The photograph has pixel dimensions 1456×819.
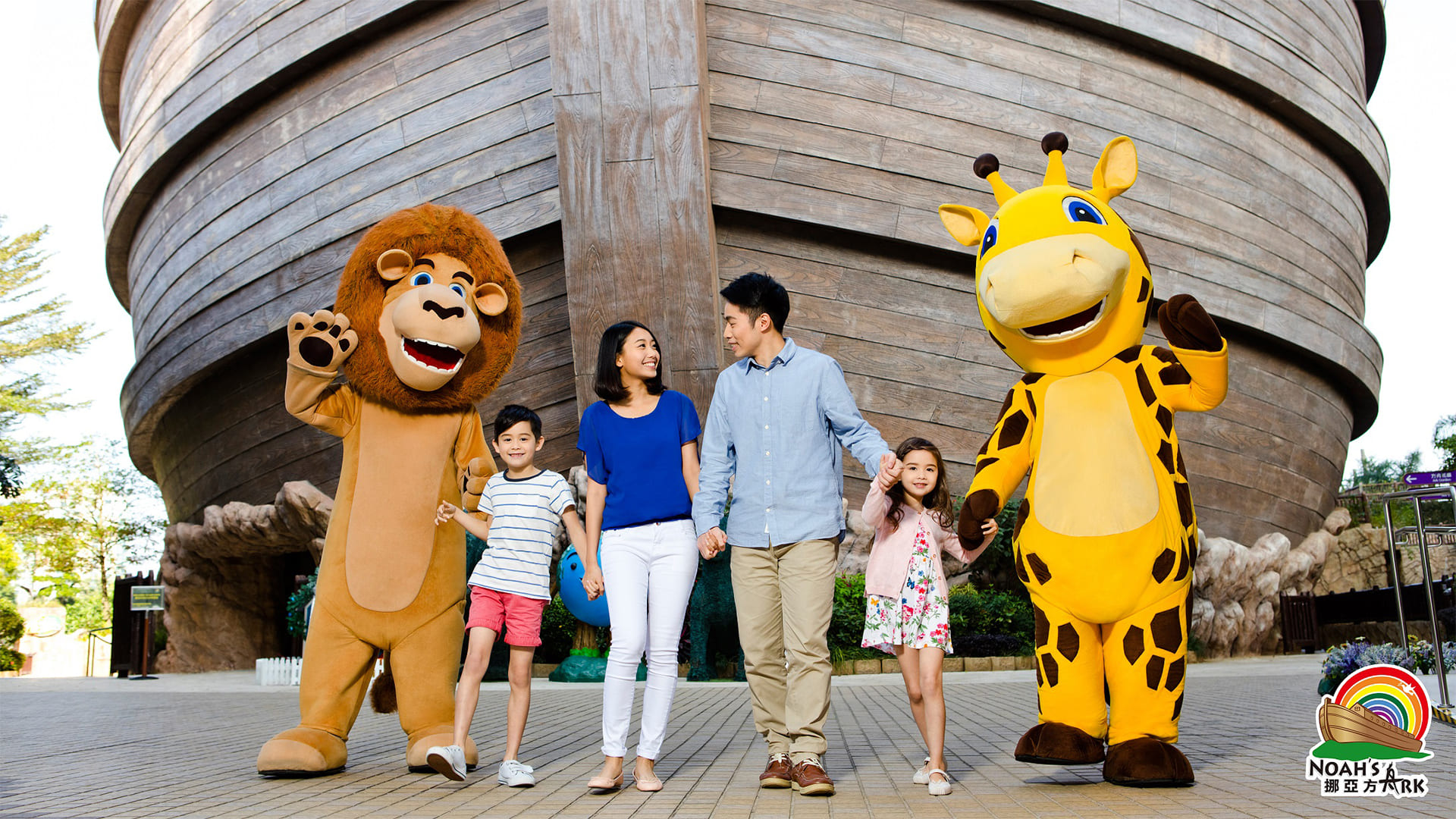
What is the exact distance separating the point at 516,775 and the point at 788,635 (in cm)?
111

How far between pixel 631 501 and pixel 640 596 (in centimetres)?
34

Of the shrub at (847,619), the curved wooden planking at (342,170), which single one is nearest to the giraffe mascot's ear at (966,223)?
the curved wooden planking at (342,170)

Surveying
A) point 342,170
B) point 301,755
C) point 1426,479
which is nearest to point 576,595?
point 342,170

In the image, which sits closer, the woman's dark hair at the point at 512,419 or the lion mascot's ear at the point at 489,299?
the woman's dark hair at the point at 512,419

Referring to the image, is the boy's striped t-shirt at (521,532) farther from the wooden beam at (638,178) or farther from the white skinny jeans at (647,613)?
the wooden beam at (638,178)

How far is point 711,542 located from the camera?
11.9ft

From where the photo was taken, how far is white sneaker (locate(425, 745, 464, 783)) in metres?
3.79

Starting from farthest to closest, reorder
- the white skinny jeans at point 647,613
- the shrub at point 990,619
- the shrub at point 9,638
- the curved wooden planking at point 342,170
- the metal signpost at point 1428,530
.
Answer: the shrub at point 9,638, the shrub at point 990,619, the curved wooden planking at point 342,170, the metal signpost at point 1428,530, the white skinny jeans at point 647,613

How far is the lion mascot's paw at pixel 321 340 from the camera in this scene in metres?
4.20

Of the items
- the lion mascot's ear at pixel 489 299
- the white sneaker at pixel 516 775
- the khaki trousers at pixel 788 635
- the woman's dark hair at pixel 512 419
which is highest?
the lion mascot's ear at pixel 489 299

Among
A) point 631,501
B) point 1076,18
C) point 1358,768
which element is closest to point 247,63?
point 1076,18

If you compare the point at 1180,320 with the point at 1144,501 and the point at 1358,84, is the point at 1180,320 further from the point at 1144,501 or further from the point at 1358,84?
the point at 1358,84

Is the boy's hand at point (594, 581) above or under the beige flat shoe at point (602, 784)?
→ above

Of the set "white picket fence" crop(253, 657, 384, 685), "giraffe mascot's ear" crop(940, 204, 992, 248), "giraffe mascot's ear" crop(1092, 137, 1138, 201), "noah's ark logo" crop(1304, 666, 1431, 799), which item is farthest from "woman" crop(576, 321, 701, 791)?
"white picket fence" crop(253, 657, 384, 685)
